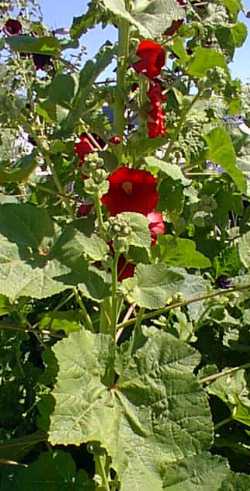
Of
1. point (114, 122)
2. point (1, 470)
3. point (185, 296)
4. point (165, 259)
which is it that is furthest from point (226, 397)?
point (114, 122)

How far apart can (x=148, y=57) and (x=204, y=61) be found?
0.38 feet

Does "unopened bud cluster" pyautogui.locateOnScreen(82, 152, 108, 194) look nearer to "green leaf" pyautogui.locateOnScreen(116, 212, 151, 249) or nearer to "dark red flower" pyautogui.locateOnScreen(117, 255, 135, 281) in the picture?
"green leaf" pyautogui.locateOnScreen(116, 212, 151, 249)

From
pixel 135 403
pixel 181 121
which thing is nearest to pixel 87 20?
pixel 181 121

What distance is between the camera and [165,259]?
1228 mm

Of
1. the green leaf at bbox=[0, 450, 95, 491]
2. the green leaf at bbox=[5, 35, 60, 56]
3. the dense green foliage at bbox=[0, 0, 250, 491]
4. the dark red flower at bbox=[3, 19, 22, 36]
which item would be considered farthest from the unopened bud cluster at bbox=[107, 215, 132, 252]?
the dark red flower at bbox=[3, 19, 22, 36]

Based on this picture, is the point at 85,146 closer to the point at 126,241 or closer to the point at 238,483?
the point at 126,241

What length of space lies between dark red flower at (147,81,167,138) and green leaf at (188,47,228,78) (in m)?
0.07

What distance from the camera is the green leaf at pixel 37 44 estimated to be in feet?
3.82

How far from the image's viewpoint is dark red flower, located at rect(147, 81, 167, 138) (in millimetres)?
1137

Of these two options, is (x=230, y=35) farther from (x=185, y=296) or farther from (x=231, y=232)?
(x=231, y=232)

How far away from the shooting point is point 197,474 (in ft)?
4.14

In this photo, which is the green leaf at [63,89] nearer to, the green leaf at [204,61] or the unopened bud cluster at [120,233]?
the green leaf at [204,61]

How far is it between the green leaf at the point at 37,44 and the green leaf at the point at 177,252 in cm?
31

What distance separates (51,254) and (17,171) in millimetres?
214
